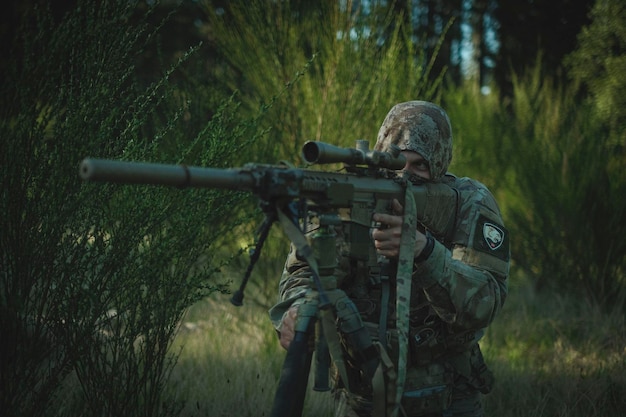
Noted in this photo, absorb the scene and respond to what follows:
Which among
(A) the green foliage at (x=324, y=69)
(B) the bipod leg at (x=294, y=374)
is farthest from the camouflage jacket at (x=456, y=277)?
(A) the green foliage at (x=324, y=69)

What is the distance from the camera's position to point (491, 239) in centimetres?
269

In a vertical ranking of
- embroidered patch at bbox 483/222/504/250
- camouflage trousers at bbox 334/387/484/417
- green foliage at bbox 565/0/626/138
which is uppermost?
green foliage at bbox 565/0/626/138

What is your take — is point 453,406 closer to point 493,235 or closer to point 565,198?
point 493,235

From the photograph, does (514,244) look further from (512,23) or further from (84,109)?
(512,23)

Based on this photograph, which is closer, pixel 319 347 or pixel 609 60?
pixel 319 347

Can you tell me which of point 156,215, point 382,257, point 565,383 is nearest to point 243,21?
point 156,215

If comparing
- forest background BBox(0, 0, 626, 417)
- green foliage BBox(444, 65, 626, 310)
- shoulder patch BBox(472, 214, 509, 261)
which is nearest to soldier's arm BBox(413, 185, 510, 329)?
shoulder patch BBox(472, 214, 509, 261)

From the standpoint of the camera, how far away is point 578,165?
641 cm

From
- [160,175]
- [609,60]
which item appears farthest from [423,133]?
[609,60]

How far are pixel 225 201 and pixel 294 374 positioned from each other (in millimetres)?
1318

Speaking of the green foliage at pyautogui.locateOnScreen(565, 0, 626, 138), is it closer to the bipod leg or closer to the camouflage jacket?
the camouflage jacket

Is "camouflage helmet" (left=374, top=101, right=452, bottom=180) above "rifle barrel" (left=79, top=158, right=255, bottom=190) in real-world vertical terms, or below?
above

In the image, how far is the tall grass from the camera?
12.4 ft

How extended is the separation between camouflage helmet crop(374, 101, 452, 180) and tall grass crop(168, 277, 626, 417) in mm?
1686
